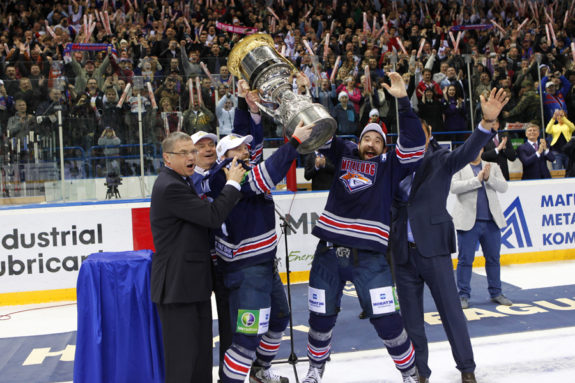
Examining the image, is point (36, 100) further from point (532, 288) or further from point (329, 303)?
point (532, 288)

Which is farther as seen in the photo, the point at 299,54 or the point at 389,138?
the point at 299,54

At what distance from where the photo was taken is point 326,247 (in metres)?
3.87

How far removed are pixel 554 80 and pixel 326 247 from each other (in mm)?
8907

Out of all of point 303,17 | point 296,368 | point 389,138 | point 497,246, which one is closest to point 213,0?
point 303,17

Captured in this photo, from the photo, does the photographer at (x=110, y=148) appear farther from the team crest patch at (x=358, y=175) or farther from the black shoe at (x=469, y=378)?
the black shoe at (x=469, y=378)

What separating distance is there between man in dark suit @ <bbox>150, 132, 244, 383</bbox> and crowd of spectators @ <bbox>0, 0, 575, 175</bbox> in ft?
4.67

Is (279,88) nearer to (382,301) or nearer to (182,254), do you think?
(182,254)

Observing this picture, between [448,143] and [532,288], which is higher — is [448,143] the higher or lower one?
the higher one

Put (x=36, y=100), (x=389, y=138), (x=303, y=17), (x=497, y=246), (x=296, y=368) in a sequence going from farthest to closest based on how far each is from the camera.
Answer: (x=303, y=17) < (x=389, y=138) < (x=36, y=100) < (x=497, y=246) < (x=296, y=368)

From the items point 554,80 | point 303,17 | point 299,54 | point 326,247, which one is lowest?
point 326,247

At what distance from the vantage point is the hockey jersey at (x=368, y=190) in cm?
373

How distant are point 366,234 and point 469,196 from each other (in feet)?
10.5

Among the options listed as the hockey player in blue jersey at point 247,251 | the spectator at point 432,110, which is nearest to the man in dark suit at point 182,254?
the hockey player in blue jersey at point 247,251

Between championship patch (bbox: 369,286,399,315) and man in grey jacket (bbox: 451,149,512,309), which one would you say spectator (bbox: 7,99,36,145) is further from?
championship patch (bbox: 369,286,399,315)
